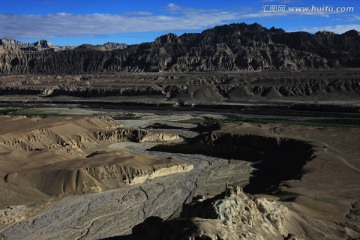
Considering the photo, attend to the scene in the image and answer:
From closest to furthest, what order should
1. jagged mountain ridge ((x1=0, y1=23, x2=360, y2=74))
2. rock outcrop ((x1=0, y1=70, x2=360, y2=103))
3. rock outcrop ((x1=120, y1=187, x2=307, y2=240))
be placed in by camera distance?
rock outcrop ((x1=120, y1=187, x2=307, y2=240))
rock outcrop ((x1=0, y1=70, x2=360, y2=103))
jagged mountain ridge ((x1=0, y1=23, x2=360, y2=74))

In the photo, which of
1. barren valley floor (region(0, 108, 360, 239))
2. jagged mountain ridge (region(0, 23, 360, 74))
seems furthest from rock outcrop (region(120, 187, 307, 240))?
jagged mountain ridge (region(0, 23, 360, 74))

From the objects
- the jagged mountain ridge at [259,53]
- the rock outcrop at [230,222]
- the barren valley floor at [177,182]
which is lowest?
the barren valley floor at [177,182]

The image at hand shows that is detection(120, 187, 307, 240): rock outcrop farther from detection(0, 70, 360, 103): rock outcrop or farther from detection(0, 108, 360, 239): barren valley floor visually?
detection(0, 70, 360, 103): rock outcrop

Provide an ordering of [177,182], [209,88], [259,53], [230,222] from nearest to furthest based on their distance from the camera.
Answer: [230,222] < [177,182] < [209,88] < [259,53]

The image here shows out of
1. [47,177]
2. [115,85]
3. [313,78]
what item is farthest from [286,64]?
[47,177]

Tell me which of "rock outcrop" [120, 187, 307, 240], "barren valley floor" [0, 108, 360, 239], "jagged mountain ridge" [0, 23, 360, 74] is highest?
"jagged mountain ridge" [0, 23, 360, 74]

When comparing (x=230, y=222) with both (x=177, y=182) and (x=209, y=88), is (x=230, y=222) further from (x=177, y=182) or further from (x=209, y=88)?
(x=209, y=88)

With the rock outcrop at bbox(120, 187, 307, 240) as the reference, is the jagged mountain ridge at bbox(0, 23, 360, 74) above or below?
above

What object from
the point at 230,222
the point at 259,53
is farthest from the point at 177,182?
the point at 259,53

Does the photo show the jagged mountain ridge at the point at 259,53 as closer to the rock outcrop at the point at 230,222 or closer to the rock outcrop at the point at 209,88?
the rock outcrop at the point at 209,88

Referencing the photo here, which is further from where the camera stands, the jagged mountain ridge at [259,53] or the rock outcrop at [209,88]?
the jagged mountain ridge at [259,53]

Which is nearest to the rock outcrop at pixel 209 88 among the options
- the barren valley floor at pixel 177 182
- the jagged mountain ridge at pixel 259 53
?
the jagged mountain ridge at pixel 259 53
